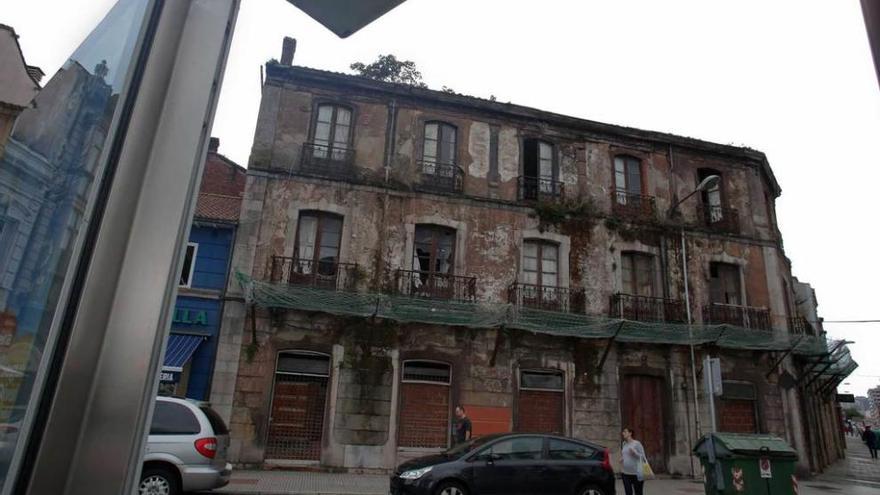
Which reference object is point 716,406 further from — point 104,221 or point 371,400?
point 104,221

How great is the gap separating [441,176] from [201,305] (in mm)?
8004

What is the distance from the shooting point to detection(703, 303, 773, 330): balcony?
18.5 m

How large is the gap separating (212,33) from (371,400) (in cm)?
1450

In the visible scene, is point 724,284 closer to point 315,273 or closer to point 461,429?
point 461,429

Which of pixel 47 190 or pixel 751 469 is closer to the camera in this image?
pixel 47 190

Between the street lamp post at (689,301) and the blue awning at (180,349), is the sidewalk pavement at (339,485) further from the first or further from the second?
the blue awning at (180,349)

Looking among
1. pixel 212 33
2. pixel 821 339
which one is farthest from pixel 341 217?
pixel 821 339

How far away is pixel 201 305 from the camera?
15.2m

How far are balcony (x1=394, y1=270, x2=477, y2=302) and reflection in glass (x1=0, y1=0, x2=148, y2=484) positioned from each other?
48.8 feet

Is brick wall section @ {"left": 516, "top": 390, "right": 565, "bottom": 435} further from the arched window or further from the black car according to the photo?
the black car

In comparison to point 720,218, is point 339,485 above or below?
below

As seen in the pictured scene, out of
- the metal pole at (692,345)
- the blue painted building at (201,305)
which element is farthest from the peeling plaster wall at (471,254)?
the blue painted building at (201,305)

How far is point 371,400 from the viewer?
14.9 meters

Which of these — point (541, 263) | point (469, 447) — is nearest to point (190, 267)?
point (469, 447)
